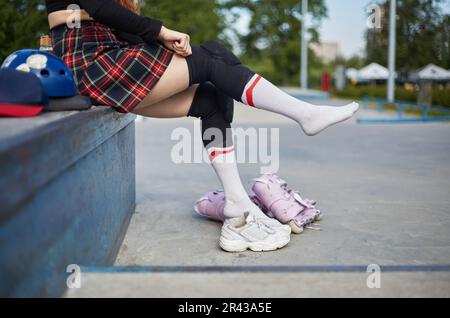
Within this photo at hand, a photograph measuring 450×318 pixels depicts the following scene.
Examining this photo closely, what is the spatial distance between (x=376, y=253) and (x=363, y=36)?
31.7 metres

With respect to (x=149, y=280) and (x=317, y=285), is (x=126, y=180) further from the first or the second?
(x=317, y=285)

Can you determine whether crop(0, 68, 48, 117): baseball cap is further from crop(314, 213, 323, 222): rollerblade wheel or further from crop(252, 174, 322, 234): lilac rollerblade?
crop(314, 213, 323, 222): rollerblade wheel

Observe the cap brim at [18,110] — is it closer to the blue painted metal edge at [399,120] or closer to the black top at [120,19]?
the black top at [120,19]

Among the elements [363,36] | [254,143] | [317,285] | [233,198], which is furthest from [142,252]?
[363,36]

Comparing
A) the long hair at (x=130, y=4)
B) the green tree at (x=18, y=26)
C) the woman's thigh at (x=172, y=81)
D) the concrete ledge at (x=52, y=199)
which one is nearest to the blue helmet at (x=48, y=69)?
the concrete ledge at (x=52, y=199)

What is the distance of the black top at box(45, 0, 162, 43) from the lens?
2.03m

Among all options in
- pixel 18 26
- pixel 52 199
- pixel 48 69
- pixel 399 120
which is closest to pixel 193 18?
pixel 399 120

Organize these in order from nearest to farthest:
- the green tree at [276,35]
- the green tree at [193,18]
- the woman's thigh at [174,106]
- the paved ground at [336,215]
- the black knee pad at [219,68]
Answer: the paved ground at [336,215]
the black knee pad at [219,68]
the woman's thigh at [174,106]
the green tree at [193,18]
the green tree at [276,35]

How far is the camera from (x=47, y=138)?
108 cm

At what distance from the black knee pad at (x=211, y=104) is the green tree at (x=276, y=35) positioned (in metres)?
41.3

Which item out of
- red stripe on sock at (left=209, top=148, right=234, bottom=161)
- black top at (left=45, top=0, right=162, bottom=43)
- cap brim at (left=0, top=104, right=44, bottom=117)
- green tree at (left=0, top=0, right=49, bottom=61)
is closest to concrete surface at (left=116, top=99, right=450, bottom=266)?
red stripe on sock at (left=209, top=148, right=234, bottom=161)

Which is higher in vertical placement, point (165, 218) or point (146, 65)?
point (146, 65)

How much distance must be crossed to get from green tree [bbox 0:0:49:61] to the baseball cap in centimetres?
349

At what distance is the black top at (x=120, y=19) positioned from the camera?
2.03m
